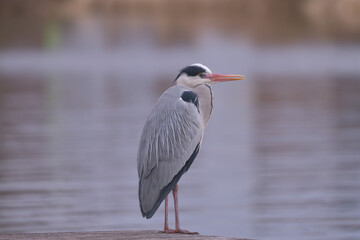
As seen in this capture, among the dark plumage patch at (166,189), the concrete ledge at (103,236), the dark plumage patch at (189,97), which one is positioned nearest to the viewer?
the concrete ledge at (103,236)

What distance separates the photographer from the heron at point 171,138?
26.0 feet

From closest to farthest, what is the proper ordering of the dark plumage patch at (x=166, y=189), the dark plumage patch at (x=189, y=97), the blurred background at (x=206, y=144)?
the dark plumage patch at (x=166, y=189), the dark plumage patch at (x=189, y=97), the blurred background at (x=206, y=144)

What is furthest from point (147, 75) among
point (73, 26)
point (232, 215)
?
point (73, 26)

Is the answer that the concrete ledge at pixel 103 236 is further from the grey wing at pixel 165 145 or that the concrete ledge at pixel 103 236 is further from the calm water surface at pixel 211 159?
the calm water surface at pixel 211 159

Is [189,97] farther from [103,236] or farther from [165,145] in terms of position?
[103,236]

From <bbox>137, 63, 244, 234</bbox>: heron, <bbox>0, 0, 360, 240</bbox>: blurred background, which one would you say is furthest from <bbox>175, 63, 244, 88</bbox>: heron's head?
<bbox>0, 0, 360, 240</bbox>: blurred background

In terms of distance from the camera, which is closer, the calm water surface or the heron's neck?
the heron's neck

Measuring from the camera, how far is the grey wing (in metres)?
7.92

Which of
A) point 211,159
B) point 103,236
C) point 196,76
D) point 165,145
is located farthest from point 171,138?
point 211,159

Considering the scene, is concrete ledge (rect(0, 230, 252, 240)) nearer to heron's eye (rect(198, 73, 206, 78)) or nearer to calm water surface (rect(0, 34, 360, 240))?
heron's eye (rect(198, 73, 206, 78))

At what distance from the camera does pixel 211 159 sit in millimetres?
17906

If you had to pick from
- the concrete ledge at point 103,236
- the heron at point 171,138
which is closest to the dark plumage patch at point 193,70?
the heron at point 171,138

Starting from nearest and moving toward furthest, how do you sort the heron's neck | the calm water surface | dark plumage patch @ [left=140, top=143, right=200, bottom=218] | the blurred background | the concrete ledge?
the concrete ledge < dark plumage patch @ [left=140, top=143, right=200, bottom=218] < the heron's neck < the calm water surface < the blurred background

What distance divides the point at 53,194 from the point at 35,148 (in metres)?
5.35
